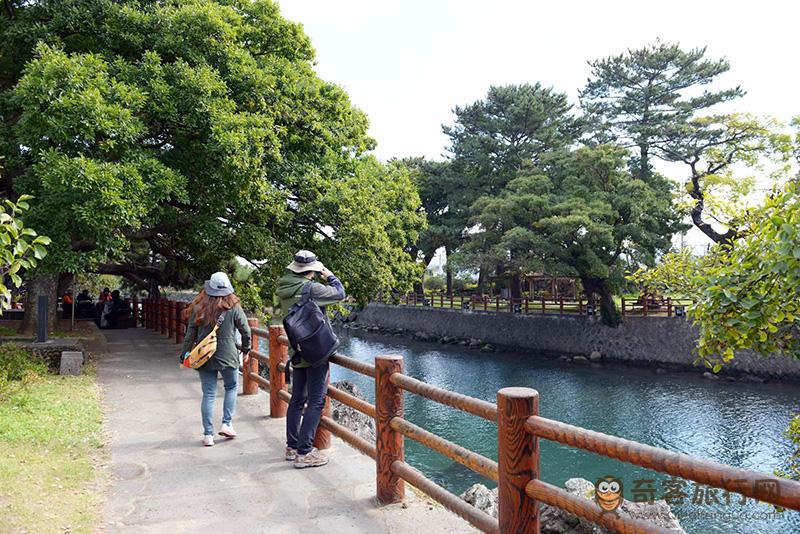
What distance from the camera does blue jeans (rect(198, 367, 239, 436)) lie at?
5621 millimetres

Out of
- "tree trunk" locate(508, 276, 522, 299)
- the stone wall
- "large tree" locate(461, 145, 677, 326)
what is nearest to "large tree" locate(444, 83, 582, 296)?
"tree trunk" locate(508, 276, 522, 299)

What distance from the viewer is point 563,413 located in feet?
56.8

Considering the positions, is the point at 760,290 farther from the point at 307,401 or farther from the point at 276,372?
the point at 276,372

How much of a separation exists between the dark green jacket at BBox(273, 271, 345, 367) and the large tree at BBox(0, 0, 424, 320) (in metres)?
6.02

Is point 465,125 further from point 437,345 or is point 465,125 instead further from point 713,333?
point 713,333

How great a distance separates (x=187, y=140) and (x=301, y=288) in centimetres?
834

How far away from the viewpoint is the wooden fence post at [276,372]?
21.5ft

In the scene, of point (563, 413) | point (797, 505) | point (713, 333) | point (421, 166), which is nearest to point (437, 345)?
point (421, 166)

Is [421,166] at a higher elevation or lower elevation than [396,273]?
higher

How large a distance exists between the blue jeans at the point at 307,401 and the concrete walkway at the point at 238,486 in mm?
274

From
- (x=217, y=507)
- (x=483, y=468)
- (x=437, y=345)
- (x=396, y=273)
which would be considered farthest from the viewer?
(x=437, y=345)

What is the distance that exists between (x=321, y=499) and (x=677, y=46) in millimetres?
30754

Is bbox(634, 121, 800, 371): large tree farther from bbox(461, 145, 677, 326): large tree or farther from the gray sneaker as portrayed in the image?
bbox(461, 145, 677, 326): large tree

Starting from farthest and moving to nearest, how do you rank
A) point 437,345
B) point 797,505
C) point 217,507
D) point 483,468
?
point 437,345 < point 217,507 < point 483,468 < point 797,505
